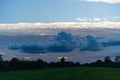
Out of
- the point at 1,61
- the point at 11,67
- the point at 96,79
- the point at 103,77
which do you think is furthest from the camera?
the point at 1,61

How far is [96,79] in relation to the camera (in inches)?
1896

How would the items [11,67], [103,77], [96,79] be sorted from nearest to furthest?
[96,79] → [103,77] → [11,67]

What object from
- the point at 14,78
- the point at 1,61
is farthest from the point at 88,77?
the point at 1,61

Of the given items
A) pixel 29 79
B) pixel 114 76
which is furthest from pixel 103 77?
pixel 29 79

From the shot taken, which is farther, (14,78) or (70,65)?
(70,65)

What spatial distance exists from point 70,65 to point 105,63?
21.2ft

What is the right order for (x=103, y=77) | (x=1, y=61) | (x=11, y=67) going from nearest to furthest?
(x=103, y=77)
(x=11, y=67)
(x=1, y=61)

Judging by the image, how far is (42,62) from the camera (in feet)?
227

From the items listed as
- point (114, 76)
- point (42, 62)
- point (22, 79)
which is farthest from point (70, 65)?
point (22, 79)

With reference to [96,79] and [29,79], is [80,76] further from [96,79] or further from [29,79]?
[29,79]

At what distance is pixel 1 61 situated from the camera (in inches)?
2884

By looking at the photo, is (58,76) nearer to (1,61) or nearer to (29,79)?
(29,79)

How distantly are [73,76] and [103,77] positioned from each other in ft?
12.2

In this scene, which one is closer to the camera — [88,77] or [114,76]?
[88,77]
